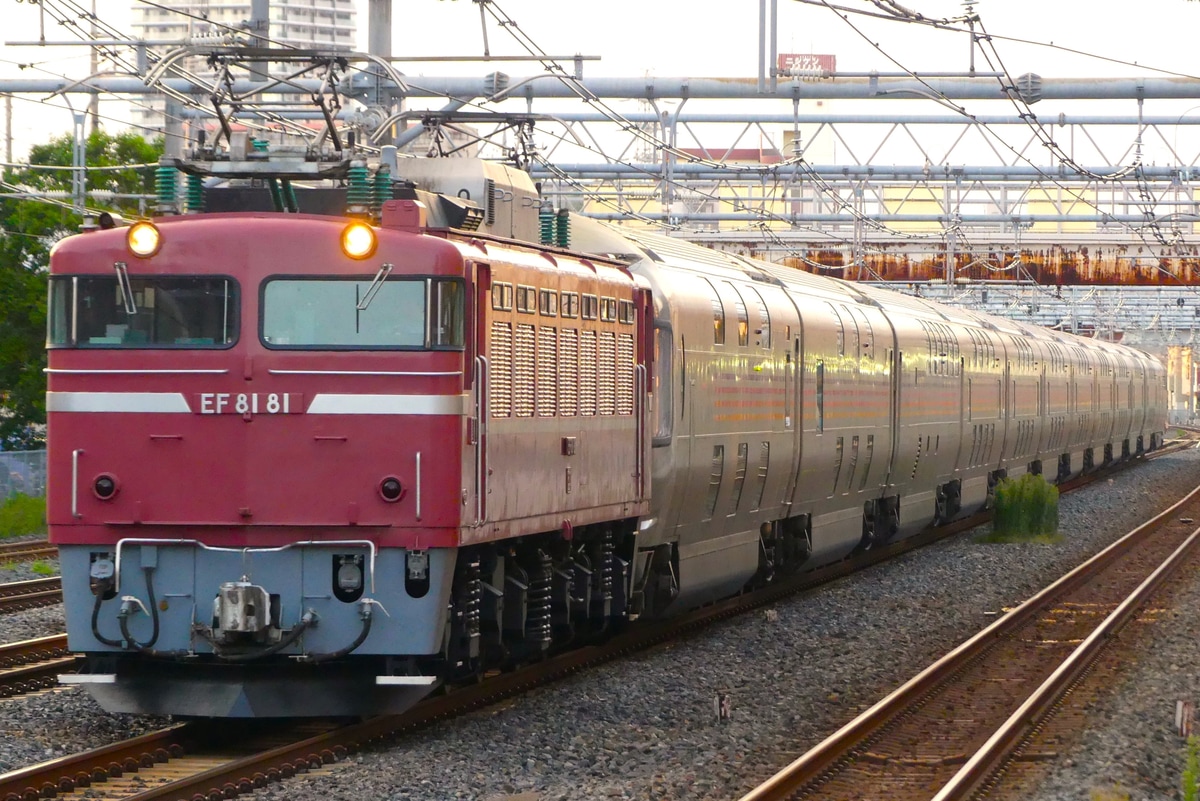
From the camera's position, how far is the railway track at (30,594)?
18.3m

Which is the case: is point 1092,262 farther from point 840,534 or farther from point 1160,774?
point 1160,774

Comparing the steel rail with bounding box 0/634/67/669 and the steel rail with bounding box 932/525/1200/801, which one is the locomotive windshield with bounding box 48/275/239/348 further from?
the steel rail with bounding box 932/525/1200/801

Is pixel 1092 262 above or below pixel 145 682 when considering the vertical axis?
above

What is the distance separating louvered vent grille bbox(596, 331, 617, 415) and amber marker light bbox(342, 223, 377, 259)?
3.06 metres

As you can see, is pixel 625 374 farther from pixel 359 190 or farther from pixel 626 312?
pixel 359 190

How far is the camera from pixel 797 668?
15.1 meters

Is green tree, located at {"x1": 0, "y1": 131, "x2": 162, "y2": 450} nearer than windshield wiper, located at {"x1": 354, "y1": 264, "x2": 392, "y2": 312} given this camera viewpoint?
No

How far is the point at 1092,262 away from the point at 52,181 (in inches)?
1114

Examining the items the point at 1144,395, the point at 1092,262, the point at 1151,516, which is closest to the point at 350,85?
the point at 1151,516

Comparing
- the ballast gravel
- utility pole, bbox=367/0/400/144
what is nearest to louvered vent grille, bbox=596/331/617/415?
the ballast gravel

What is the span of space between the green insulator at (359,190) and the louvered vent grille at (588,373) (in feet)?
7.67

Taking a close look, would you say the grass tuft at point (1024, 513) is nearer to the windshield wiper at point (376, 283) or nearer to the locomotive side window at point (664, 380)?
the locomotive side window at point (664, 380)

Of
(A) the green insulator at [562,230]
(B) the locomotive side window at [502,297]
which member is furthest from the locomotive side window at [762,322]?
(B) the locomotive side window at [502,297]

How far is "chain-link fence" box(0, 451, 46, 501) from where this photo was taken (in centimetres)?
2902
